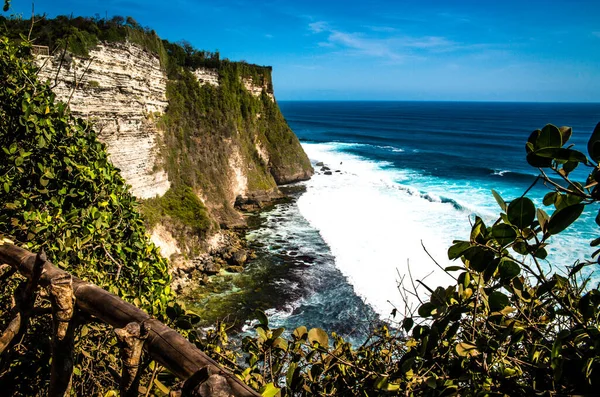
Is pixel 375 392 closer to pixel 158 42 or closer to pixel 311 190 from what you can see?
pixel 158 42

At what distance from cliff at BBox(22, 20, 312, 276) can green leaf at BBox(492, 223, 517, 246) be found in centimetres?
1083

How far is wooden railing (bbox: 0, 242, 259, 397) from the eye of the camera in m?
1.64

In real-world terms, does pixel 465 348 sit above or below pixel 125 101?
below

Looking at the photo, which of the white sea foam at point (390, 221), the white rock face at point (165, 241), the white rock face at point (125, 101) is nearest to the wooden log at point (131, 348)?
the white sea foam at point (390, 221)

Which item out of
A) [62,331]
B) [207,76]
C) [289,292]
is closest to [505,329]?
[62,331]

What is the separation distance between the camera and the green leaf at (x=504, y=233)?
1409mm

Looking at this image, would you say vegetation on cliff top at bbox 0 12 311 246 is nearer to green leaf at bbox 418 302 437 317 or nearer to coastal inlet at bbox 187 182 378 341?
coastal inlet at bbox 187 182 378 341

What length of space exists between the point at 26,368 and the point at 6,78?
3.29m

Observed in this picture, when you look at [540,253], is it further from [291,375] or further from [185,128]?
[185,128]

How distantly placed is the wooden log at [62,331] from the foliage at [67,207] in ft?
3.13

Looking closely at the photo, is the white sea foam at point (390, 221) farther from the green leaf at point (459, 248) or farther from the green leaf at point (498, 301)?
the green leaf at point (459, 248)

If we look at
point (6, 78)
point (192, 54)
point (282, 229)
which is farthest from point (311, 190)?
point (6, 78)

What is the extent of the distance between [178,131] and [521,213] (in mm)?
22795

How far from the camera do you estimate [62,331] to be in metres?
2.32
